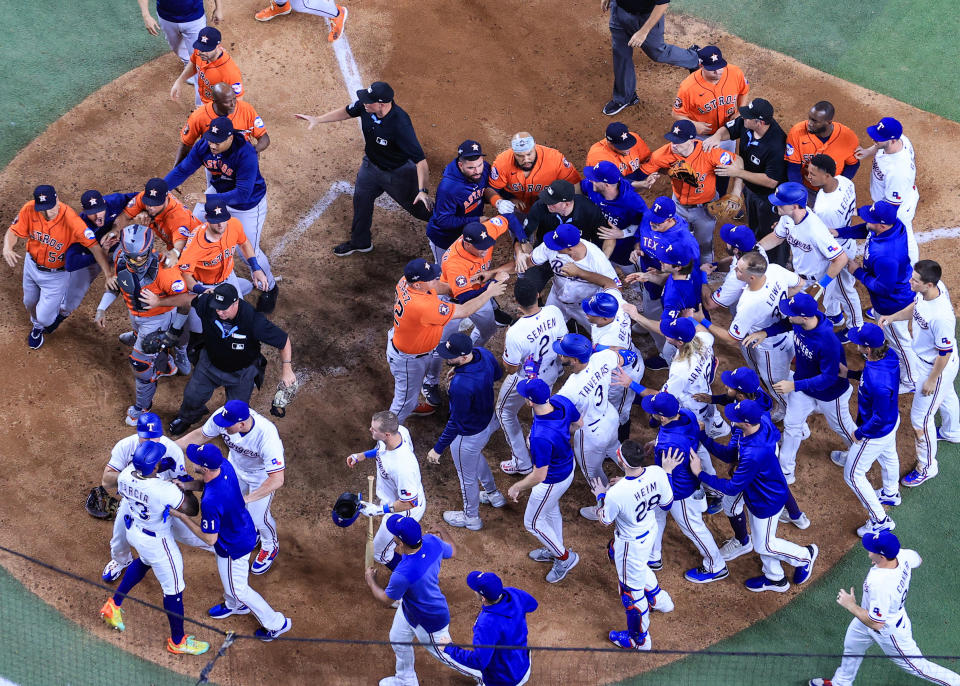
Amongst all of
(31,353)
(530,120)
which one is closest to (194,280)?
(31,353)

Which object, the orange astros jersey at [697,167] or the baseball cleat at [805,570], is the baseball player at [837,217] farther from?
the baseball cleat at [805,570]

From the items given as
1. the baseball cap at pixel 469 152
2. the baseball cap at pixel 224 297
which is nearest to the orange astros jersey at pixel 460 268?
the baseball cap at pixel 469 152

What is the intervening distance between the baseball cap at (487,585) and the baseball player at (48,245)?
169 inches

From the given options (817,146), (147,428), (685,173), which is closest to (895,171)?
(817,146)

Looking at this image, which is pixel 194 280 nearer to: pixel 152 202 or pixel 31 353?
pixel 152 202

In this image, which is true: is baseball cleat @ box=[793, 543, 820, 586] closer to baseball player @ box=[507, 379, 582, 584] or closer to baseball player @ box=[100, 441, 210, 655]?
baseball player @ box=[507, 379, 582, 584]

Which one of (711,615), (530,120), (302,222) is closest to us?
(711,615)

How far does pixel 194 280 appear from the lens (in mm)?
8914

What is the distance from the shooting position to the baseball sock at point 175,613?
7520mm

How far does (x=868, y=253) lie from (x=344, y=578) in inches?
200

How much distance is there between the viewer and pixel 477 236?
28.3 feet

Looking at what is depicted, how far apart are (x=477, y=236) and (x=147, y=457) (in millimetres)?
3216

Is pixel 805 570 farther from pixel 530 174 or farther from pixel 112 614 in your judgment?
pixel 112 614

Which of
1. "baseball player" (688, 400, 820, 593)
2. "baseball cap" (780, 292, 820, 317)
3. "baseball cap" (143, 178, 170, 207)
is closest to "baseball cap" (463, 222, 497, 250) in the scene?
"baseball player" (688, 400, 820, 593)
